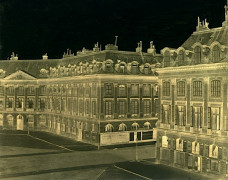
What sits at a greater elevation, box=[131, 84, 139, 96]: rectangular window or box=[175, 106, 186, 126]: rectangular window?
box=[131, 84, 139, 96]: rectangular window

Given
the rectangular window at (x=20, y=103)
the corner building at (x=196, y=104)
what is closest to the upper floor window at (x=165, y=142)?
the corner building at (x=196, y=104)

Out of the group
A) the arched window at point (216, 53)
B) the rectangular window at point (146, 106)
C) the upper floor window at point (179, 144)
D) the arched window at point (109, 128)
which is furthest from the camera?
the rectangular window at point (146, 106)

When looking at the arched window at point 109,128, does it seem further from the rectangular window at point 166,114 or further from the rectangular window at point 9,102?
the rectangular window at point 9,102

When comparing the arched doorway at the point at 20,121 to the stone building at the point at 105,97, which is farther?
the arched doorway at the point at 20,121

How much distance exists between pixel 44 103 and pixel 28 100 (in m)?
4.30

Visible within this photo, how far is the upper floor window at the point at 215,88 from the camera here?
42522 mm

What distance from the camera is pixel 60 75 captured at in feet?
282

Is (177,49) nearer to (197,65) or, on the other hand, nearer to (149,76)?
(197,65)

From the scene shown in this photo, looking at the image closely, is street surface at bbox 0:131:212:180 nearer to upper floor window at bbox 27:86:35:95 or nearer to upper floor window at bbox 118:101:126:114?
upper floor window at bbox 118:101:126:114

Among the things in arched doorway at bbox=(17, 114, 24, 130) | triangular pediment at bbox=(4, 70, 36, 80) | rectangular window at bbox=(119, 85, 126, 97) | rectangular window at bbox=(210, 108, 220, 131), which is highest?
triangular pediment at bbox=(4, 70, 36, 80)

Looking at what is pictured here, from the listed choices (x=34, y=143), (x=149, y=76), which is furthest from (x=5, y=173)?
(x=149, y=76)

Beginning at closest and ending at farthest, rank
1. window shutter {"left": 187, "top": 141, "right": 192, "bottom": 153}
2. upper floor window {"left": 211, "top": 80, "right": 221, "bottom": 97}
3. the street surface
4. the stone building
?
1. upper floor window {"left": 211, "top": 80, "right": 221, "bottom": 97}
2. the street surface
3. window shutter {"left": 187, "top": 141, "right": 192, "bottom": 153}
4. the stone building

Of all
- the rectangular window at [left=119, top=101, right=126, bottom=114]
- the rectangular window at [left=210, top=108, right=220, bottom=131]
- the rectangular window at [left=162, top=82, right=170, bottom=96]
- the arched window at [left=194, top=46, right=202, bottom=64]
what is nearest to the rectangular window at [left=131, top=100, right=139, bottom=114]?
the rectangular window at [left=119, top=101, right=126, bottom=114]

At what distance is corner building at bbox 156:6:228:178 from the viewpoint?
41.9 metres
